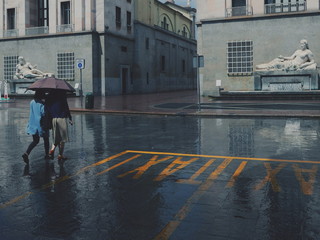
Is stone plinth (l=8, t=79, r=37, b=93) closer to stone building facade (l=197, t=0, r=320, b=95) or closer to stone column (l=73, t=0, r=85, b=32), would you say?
stone column (l=73, t=0, r=85, b=32)

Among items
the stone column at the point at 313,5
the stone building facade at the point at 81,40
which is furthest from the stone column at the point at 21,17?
the stone column at the point at 313,5

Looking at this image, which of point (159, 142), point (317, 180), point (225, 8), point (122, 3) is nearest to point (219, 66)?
point (225, 8)

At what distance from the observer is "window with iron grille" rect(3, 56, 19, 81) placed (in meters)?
39.0

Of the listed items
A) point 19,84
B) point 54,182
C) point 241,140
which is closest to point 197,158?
point 241,140

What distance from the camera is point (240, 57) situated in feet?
99.7

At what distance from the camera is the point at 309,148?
29.3 ft

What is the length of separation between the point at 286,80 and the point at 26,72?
22648 mm

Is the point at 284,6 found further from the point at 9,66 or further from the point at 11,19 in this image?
the point at 11,19

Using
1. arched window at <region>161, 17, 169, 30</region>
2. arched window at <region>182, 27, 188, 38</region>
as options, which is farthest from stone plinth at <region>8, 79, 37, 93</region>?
arched window at <region>182, 27, 188, 38</region>

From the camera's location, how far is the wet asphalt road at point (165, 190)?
13.2 feet

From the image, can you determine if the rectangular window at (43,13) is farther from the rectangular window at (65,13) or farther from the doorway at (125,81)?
the doorway at (125,81)

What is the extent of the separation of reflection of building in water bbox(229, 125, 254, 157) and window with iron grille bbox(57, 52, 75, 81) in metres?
25.7

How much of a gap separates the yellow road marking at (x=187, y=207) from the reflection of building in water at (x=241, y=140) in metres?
1.55

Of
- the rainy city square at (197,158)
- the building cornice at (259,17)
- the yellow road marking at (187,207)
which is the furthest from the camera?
the building cornice at (259,17)
